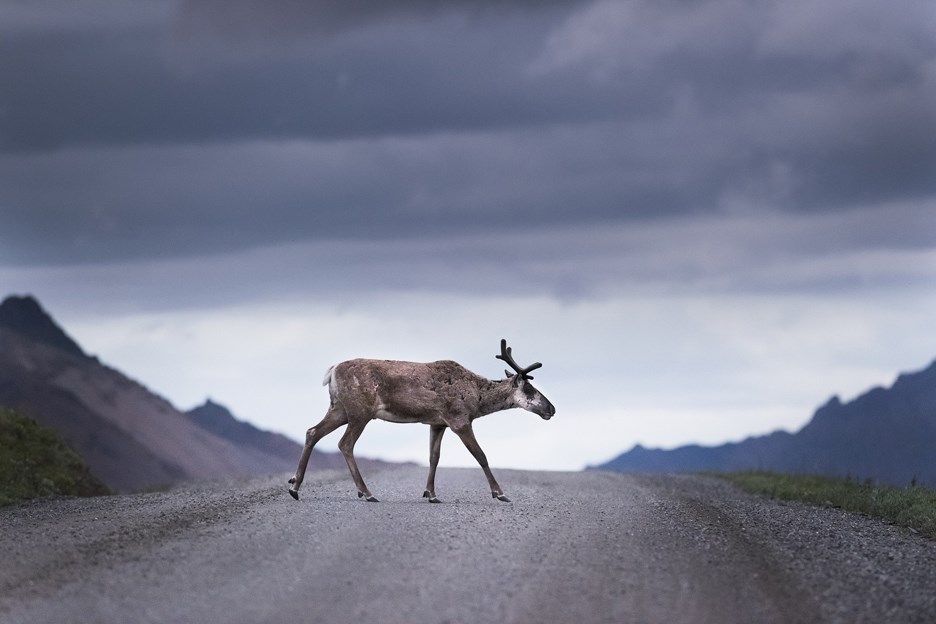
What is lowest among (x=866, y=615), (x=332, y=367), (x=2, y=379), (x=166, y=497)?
(x=866, y=615)

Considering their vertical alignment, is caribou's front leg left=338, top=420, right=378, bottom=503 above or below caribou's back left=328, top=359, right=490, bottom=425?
below

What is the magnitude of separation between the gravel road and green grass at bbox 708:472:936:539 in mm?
693

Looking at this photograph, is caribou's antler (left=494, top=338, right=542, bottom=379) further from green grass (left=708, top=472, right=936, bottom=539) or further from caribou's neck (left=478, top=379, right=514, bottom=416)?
green grass (left=708, top=472, right=936, bottom=539)

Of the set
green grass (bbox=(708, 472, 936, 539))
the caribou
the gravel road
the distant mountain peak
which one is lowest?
the gravel road

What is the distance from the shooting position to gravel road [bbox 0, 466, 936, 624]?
1352cm

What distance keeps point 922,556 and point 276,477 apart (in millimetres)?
18441

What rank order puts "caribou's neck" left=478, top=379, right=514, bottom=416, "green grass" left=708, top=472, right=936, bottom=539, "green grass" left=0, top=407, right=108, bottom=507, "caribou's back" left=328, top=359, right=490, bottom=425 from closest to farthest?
"green grass" left=708, top=472, right=936, bottom=539 → "caribou's back" left=328, top=359, right=490, bottom=425 → "caribou's neck" left=478, top=379, right=514, bottom=416 → "green grass" left=0, top=407, right=108, bottom=507

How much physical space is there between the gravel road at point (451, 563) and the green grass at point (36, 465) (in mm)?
4269

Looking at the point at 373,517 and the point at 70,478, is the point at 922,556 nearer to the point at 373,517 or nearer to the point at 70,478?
the point at 373,517

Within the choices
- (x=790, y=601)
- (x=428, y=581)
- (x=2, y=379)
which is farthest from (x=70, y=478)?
(x=2, y=379)

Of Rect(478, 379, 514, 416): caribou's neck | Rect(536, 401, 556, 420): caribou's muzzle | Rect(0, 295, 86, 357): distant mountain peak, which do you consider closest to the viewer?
Rect(478, 379, 514, 416): caribou's neck

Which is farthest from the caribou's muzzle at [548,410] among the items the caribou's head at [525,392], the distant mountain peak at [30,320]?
the distant mountain peak at [30,320]

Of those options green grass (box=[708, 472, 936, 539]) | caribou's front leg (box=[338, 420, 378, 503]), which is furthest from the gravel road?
green grass (box=[708, 472, 936, 539])

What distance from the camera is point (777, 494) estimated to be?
29.2m
